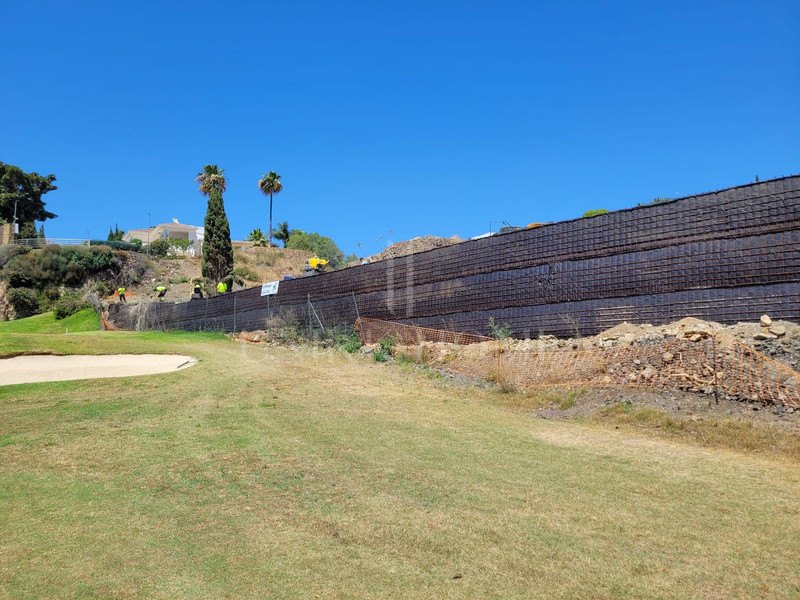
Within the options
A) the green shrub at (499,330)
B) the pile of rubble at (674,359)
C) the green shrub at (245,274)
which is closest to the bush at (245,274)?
the green shrub at (245,274)

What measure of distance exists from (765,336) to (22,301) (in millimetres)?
55462

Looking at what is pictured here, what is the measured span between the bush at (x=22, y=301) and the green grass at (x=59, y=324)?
765cm

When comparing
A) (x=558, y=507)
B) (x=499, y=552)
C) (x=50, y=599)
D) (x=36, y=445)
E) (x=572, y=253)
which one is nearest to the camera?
(x=50, y=599)

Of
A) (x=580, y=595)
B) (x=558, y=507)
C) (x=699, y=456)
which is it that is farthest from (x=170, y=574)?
(x=699, y=456)

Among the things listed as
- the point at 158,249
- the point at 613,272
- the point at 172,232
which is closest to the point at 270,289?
the point at 613,272

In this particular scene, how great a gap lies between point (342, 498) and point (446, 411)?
18.2 ft

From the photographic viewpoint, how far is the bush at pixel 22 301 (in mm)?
52250

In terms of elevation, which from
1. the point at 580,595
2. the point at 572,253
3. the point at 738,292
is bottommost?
the point at 580,595

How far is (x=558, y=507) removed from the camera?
20.3 feet

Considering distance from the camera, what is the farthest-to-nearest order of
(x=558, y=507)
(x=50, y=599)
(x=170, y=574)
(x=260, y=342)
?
(x=260, y=342), (x=558, y=507), (x=170, y=574), (x=50, y=599)

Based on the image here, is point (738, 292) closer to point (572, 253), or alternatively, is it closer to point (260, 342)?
point (572, 253)

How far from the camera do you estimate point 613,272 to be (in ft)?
45.4

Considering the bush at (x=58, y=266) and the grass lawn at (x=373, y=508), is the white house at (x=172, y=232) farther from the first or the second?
the grass lawn at (x=373, y=508)

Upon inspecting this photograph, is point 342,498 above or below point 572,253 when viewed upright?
below
